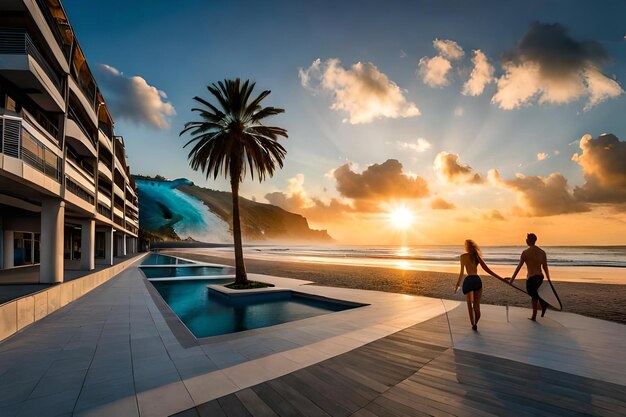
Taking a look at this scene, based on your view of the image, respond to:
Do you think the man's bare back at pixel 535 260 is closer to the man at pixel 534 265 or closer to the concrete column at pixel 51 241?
the man at pixel 534 265

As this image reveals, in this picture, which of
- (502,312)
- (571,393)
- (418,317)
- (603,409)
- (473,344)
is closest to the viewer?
(603,409)

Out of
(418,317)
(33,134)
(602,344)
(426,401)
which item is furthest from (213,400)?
(33,134)

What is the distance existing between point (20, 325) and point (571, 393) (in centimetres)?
1193

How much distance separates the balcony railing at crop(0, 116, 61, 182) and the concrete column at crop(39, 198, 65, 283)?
1770mm

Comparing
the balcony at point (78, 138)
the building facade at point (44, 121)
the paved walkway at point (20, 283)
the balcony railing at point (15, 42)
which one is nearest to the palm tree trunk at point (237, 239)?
the building facade at point (44, 121)

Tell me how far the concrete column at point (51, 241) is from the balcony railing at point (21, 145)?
69.7 inches

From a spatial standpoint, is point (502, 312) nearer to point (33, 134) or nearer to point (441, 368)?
point (441, 368)

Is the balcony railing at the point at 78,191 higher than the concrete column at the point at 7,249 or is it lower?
higher

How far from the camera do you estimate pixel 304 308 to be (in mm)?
12258

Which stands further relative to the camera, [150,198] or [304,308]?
[150,198]

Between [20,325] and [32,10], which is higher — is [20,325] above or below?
below

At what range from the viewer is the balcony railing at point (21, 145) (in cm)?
937

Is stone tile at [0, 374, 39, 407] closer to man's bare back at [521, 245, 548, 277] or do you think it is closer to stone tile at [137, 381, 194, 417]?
stone tile at [137, 381, 194, 417]

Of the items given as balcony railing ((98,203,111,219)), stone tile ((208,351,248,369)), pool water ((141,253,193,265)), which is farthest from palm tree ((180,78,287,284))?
pool water ((141,253,193,265))
